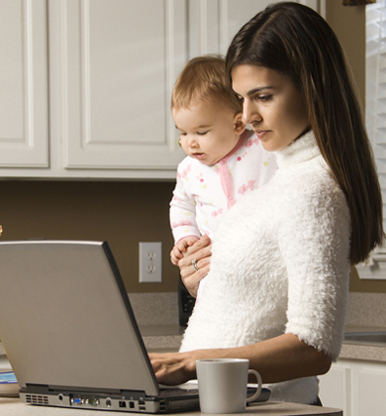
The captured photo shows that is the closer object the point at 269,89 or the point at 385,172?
the point at 269,89

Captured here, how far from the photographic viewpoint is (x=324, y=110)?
1.07 meters

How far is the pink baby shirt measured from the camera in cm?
164

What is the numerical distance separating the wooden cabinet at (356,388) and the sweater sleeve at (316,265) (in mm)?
1034

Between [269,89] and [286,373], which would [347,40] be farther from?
[286,373]

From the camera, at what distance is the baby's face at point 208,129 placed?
1562mm

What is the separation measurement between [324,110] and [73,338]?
22.4 inches

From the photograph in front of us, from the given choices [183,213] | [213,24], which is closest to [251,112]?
[183,213]

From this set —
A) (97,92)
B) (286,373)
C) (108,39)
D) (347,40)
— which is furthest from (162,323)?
(286,373)

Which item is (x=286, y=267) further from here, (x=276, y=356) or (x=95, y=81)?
(x=95, y=81)

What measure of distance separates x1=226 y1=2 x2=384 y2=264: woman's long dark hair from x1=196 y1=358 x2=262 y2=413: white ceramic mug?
35cm

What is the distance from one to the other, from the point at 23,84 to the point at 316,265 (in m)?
1.60

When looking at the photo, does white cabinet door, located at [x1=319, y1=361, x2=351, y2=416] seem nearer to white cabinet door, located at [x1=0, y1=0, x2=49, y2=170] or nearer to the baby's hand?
the baby's hand

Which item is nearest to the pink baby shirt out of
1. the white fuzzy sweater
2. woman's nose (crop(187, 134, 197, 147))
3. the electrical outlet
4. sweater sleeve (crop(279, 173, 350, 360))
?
woman's nose (crop(187, 134, 197, 147))

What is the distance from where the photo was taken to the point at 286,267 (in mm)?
1030
